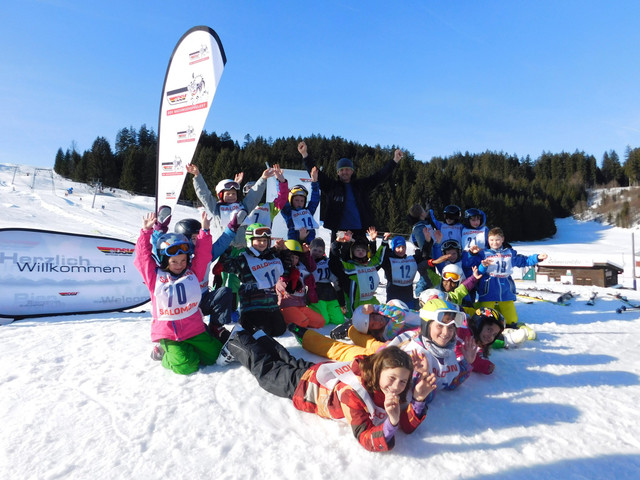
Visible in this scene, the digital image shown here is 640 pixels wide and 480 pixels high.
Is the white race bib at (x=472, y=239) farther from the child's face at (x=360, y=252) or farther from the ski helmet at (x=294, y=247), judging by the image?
the ski helmet at (x=294, y=247)

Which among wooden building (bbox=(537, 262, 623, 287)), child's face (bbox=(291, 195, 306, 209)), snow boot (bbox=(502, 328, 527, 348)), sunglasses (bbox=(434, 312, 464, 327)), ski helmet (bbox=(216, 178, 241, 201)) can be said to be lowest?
wooden building (bbox=(537, 262, 623, 287))

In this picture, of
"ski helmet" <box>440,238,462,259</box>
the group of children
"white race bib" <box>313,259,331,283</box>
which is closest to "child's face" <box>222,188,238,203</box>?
the group of children

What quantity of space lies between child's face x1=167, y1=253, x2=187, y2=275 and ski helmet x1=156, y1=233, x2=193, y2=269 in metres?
0.03

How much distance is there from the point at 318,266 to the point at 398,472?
3515 mm

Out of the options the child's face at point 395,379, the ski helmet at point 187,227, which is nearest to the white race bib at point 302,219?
the ski helmet at point 187,227

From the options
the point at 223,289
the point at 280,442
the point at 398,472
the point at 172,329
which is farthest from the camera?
the point at 223,289

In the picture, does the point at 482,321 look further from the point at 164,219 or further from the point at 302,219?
the point at 164,219

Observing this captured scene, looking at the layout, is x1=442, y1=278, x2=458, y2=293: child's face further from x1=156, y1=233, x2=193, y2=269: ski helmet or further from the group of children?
x1=156, y1=233, x2=193, y2=269: ski helmet

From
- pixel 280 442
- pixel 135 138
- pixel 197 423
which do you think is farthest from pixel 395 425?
pixel 135 138

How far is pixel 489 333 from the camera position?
150 inches

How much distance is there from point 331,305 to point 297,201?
1696 millimetres

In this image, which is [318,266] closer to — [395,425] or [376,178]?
[376,178]

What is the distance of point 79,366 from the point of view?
3500mm

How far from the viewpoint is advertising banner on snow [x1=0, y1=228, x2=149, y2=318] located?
520 cm
